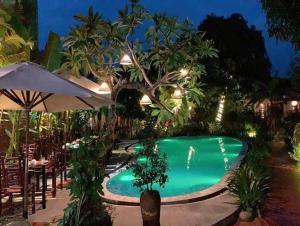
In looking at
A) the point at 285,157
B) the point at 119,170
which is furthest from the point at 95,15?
the point at 285,157

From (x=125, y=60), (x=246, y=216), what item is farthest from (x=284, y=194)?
(x=125, y=60)

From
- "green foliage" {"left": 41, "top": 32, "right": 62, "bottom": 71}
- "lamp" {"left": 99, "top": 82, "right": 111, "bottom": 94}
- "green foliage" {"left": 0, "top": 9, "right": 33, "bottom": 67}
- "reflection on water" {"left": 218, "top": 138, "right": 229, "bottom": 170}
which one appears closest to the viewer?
"green foliage" {"left": 0, "top": 9, "right": 33, "bottom": 67}

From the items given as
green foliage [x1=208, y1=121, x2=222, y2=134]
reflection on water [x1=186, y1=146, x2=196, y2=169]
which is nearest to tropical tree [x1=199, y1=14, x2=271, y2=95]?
green foliage [x1=208, y1=121, x2=222, y2=134]

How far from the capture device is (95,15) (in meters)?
10.3

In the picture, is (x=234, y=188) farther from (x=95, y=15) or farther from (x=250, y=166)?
(x=95, y=15)

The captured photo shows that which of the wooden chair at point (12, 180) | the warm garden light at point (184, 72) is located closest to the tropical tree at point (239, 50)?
the warm garden light at point (184, 72)

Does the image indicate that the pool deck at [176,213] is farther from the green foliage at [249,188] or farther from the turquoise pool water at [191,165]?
the turquoise pool water at [191,165]

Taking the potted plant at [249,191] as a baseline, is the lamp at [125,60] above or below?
above

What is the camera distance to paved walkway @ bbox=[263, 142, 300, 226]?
23.9 feet

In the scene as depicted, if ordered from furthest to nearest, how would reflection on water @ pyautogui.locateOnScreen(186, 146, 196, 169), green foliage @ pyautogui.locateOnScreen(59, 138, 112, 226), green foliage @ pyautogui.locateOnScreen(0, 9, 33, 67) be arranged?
reflection on water @ pyautogui.locateOnScreen(186, 146, 196, 169) < green foliage @ pyautogui.locateOnScreen(0, 9, 33, 67) < green foliage @ pyautogui.locateOnScreen(59, 138, 112, 226)

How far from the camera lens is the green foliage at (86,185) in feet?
16.2

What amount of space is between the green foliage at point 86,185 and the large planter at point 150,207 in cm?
92

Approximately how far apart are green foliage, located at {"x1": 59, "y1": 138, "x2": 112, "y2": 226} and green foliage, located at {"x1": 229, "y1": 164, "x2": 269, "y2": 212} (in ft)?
9.94

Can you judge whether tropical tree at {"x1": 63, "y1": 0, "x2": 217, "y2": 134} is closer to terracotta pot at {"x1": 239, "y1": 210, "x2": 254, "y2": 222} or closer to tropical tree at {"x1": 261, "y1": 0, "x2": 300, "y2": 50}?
terracotta pot at {"x1": 239, "y1": 210, "x2": 254, "y2": 222}
